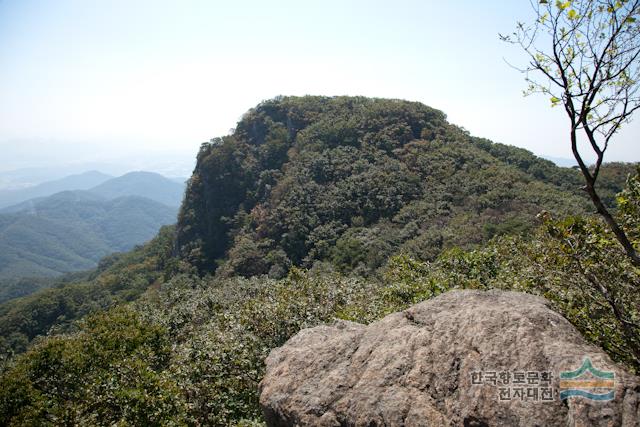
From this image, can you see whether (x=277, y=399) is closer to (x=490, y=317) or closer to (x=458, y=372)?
(x=458, y=372)

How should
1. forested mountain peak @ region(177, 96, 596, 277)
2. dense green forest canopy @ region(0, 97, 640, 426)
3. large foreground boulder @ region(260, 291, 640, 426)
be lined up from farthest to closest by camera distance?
forested mountain peak @ region(177, 96, 596, 277) < dense green forest canopy @ region(0, 97, 640, 426) < large foreground boulder @ region(260, 291, 640, 426)

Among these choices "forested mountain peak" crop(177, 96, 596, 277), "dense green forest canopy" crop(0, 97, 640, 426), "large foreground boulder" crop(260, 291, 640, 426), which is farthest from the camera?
"forested mountain peak" crop(177, 96, 596, 277)

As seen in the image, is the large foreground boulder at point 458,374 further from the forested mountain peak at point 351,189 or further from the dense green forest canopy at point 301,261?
the forested mountain peak at point 351,189

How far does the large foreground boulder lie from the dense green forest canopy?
1297 millimetres

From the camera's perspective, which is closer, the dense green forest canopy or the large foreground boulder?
the large foreground boulder

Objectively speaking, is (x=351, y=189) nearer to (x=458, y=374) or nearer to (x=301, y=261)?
(x=301, y=261)

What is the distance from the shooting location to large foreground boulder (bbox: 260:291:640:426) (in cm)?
627

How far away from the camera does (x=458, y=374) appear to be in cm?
759

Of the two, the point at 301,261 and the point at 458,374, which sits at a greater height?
the point at 458,374

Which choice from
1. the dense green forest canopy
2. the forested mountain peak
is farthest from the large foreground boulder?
the forested mountain peak

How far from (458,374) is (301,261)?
2580 inches

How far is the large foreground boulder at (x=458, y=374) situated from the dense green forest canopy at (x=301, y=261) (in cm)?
130

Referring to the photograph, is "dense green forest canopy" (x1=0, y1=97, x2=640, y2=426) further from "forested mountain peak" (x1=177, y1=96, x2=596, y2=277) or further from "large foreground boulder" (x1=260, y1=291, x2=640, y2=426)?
"large foreground boulder" (x1=260, y1=291, x2=640, y2=426)

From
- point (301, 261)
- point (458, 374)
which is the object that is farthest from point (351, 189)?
point (458, 374)
